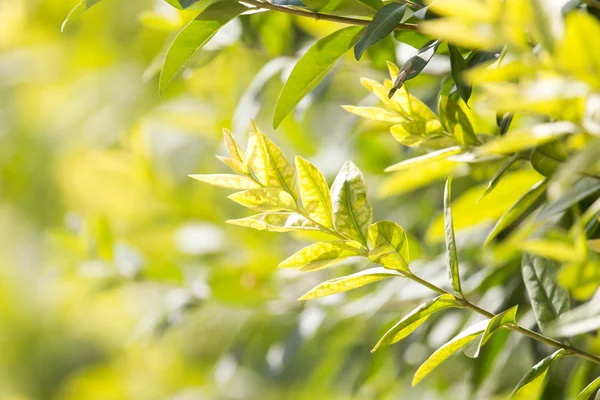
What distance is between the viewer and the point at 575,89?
0.61 feet

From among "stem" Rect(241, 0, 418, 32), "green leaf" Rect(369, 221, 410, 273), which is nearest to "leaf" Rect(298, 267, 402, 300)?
"green leaf" Rect(369, 221, 410, 273)

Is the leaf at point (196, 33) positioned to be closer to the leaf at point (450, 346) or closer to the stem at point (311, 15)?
the stem at point (311, 15)

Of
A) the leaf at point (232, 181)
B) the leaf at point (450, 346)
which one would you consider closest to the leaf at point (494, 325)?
the leaf at point (450, 346)

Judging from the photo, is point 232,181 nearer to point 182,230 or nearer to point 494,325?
point 494,325

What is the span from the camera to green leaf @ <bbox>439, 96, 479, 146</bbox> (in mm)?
302

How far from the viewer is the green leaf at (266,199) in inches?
10.9

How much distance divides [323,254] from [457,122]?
0.28 feet

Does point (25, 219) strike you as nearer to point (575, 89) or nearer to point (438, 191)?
point (438, 191)

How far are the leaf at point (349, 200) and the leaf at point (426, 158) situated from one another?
0.02 metres

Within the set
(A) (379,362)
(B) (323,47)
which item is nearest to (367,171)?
(A) (379,362)

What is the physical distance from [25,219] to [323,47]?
4.24ft

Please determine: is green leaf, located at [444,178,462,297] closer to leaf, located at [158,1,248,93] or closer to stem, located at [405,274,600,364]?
stem, located at [405,274,600,364]

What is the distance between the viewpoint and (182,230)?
2.62 ft

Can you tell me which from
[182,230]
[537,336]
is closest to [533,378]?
[537,336]
